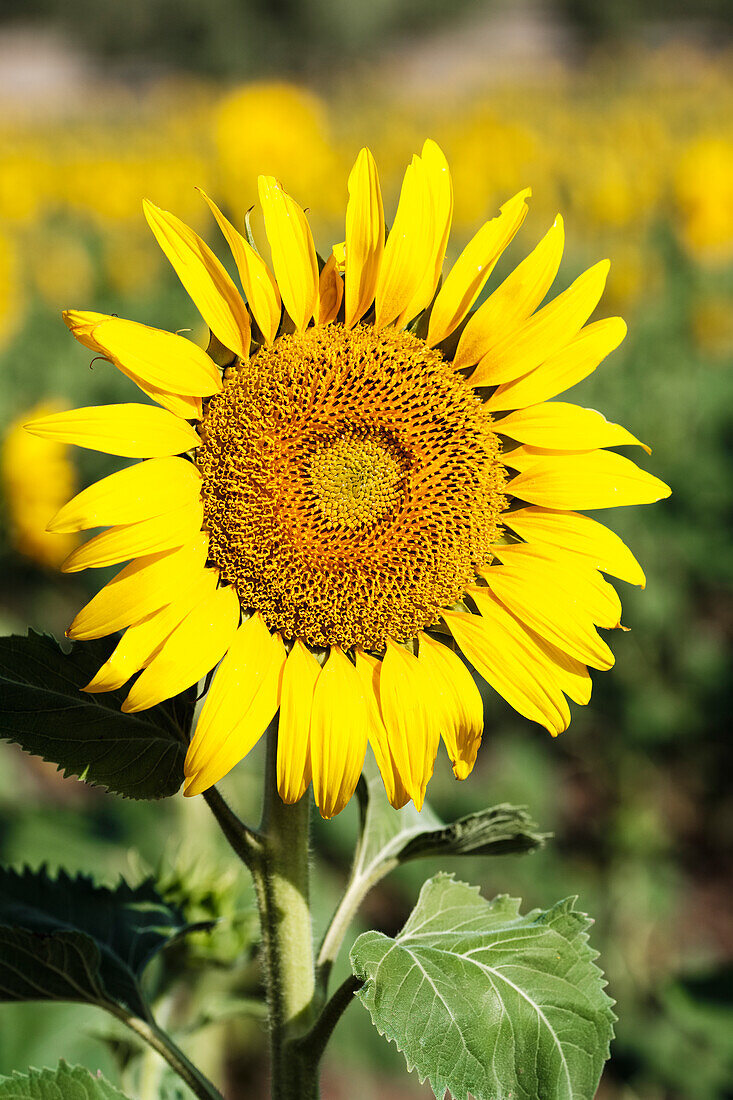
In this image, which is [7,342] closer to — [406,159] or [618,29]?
[406,159]

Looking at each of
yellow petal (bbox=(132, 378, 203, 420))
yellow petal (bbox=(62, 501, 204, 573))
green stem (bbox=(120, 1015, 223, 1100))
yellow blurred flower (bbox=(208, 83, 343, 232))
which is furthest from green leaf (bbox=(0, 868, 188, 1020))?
yellow blurred flower (bbox=(208, 83, 343, 232))

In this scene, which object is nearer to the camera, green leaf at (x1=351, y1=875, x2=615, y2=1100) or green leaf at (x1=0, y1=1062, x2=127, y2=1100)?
green leaf at (x1=351, y1=875, x2=615, y2=1100)

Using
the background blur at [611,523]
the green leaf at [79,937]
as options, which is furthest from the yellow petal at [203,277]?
the background blur at [611,523]

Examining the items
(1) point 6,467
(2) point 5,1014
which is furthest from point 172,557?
(1) point 6,467

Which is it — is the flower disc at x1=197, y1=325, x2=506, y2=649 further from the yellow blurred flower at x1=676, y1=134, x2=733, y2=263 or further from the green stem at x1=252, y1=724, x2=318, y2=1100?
the yellow blurred flower at x1=676, y1=134, x2=733, y2=263

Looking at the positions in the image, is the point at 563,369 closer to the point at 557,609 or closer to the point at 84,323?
the point at 557,609
